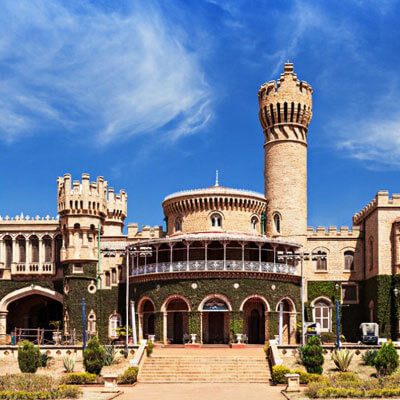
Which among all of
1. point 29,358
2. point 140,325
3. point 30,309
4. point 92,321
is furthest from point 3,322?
point 29,358

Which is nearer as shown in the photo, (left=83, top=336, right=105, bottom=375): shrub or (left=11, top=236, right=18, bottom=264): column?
(left=83, top=336, right=105, bottom=375): shrub

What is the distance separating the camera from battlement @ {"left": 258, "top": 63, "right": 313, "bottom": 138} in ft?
219

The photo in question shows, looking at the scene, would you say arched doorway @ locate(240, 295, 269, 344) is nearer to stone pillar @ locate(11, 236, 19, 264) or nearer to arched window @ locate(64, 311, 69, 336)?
arched window @ locate(64, 311, 69, 336)

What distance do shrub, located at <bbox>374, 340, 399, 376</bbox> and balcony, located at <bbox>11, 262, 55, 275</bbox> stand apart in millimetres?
35130

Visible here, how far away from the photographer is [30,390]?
35.6 m

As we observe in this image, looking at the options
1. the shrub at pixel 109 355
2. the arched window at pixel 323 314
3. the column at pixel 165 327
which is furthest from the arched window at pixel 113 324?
the arched window at pixel 323 314

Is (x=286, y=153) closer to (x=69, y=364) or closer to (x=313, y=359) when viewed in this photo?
(x=313, y=359)

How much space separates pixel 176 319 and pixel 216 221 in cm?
1002

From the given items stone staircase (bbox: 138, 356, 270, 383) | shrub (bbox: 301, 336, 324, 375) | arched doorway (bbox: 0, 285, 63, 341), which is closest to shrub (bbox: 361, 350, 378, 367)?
shrub (bbox: 301, 336, 324, 375)

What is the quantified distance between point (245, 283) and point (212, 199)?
33.8 feet

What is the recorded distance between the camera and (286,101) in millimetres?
66688

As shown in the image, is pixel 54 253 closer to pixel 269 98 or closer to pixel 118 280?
pixel 118 280

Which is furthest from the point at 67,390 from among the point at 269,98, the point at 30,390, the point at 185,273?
the point at 269,98

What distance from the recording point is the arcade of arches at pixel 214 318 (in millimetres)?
56469
